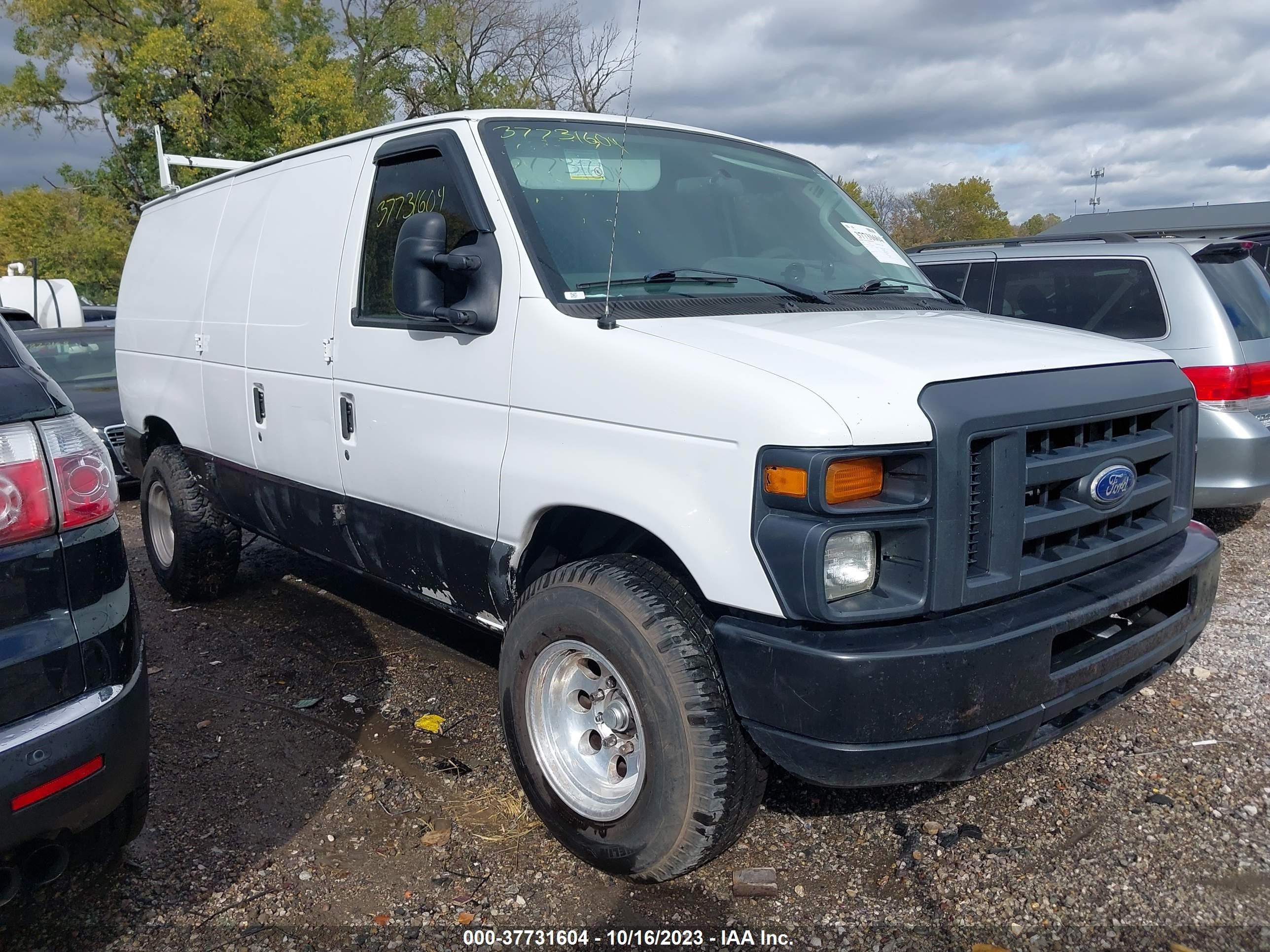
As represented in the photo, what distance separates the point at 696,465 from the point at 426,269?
1168 millimetres

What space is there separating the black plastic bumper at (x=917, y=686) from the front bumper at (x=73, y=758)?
1453 mm

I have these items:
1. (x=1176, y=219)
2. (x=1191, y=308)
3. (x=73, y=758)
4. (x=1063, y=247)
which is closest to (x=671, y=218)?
(x=73, y=758)

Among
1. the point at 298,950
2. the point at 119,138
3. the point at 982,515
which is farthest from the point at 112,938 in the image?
the point at 119,138

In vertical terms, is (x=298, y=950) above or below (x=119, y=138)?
below

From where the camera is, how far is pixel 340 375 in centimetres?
379

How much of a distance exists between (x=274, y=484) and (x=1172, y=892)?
3742mm

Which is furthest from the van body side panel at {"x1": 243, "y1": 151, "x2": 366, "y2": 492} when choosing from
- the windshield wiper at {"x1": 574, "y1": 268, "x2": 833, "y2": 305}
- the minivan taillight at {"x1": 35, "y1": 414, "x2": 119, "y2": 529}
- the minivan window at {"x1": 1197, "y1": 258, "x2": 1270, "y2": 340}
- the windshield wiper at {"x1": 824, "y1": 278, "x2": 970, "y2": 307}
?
the minivan window at {"x1": 1197, "y1": 258, "x2": 1270, "y2": 340}

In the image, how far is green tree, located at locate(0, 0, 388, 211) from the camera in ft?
83.8

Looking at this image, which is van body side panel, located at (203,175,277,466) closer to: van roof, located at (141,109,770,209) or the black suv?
van roof, located at (141,109,770,209)

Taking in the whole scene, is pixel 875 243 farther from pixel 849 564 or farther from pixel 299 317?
pixel 299 317

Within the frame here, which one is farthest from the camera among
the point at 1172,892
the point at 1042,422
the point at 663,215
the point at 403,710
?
the point at 403,710

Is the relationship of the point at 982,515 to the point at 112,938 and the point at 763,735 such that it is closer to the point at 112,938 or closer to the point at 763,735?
the point at 763,735

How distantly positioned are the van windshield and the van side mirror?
26 centimetres

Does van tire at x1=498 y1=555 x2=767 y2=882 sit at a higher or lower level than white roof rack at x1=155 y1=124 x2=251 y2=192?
lower
